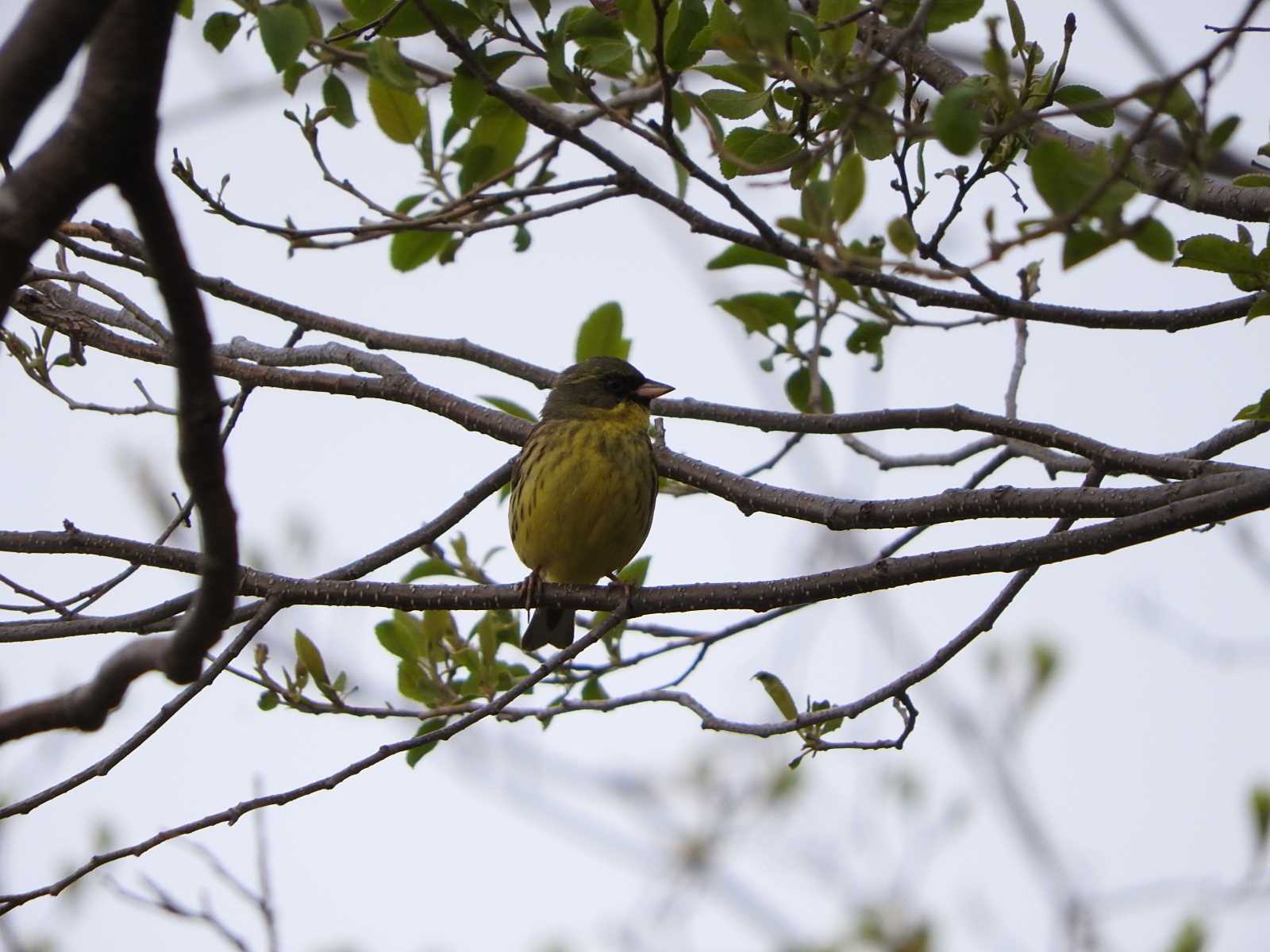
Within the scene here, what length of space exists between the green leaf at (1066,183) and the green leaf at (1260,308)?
3.40 ft

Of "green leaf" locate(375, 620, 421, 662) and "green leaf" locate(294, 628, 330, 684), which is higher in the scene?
"green leaf" locate(375, 620, 421, 662)

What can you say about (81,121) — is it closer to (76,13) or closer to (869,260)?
(76,13)

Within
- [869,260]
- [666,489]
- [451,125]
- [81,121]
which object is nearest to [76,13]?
[81,121]

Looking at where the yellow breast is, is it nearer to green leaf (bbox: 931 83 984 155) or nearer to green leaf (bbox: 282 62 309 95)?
green leaf (bbox: 282 62 309 95)

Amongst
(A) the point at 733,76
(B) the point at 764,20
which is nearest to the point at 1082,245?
(B) the point at 764,20

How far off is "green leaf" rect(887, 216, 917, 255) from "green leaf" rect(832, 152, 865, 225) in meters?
0.13

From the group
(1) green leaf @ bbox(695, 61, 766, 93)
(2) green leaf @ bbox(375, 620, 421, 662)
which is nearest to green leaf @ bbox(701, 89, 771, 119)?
(1) green leaf @ bbox(695, 61, 766, 93)

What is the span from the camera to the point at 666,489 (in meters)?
5.41

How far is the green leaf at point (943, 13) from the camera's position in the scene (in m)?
3.58

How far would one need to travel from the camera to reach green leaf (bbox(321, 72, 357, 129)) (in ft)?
13.3

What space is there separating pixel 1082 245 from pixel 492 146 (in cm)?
213

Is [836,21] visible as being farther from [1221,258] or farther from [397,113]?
[397,113]

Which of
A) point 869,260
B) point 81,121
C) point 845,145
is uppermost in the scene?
point 845,145

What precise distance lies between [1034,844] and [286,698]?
3.10 meters
